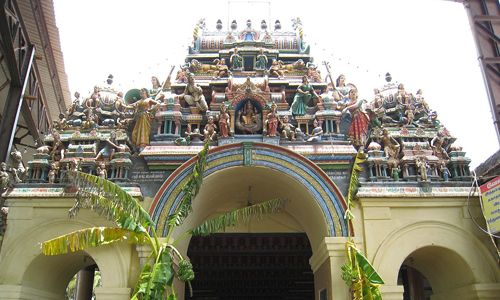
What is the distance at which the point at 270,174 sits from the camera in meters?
12.3

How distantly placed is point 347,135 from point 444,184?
2.91m

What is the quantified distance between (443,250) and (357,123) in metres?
4.06

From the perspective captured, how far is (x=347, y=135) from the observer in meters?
13.0

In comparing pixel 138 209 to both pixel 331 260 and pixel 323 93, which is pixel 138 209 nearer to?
pixel 331 260

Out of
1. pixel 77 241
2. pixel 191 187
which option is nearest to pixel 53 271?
pixel 77 241

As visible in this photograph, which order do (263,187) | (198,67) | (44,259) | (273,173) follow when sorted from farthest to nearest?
(198,67) < (263,187) < (273,173) < (44,259)

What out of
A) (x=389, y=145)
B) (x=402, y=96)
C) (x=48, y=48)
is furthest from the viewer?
(x=48, y=48)

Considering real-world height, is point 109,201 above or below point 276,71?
below

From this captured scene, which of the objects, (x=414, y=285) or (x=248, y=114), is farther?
(x=414, y=285)

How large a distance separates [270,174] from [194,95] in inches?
138

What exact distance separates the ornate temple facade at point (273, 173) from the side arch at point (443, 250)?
0.09 feet

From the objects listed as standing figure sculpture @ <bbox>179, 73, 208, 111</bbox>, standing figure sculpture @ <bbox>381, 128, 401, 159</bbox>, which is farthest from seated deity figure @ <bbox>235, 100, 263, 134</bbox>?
standing figure sculpture @ <bbox>381, 128, 401, 159</bbox>

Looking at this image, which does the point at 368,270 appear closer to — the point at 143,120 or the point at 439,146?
the point at 439,146

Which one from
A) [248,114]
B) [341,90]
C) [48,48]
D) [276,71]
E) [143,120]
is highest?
[48,48]
